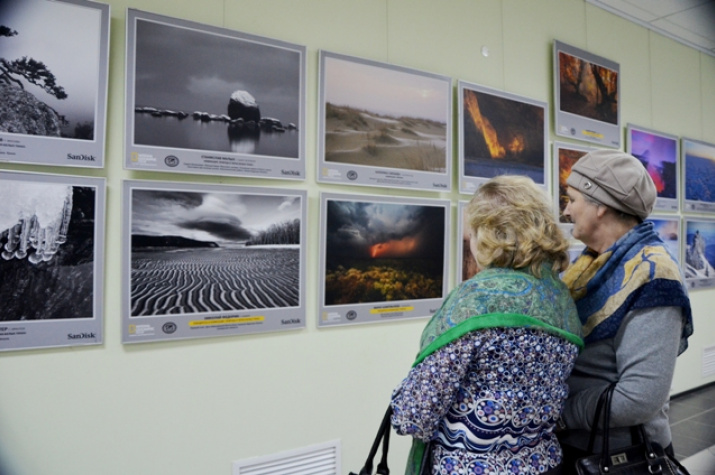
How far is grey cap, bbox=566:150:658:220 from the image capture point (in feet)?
4.70

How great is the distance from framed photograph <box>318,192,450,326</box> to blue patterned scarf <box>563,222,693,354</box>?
1.38m

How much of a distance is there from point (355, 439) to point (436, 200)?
145 centimetres

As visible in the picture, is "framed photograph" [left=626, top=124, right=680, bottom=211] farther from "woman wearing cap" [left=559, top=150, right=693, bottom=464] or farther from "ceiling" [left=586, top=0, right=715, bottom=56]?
"woman wearing cap" [left=559, top=150, right=693, bottom=464]

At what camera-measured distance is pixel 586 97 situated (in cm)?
386

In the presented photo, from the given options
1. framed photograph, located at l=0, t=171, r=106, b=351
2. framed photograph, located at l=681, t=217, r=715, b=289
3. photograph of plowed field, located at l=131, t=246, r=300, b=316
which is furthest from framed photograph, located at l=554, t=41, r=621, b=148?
framed photograph, located at l=0, t=171, r=106, b=351

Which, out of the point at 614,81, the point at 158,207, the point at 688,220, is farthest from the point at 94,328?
the point at 688,220

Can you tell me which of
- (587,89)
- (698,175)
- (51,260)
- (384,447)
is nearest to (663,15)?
(587,89)

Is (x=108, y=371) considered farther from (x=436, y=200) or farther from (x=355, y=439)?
(x=436, y=200)

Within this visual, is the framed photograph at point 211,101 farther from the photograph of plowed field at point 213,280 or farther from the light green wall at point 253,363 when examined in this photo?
the photograph of plowed field at point 213,280

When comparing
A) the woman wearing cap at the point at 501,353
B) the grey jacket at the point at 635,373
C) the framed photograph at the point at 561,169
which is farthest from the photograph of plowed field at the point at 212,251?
the framed photograph at the point at 561,169

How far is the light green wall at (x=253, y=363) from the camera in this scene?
1.99 meters

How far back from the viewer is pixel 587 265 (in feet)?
5.16

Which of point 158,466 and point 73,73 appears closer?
point 73,73

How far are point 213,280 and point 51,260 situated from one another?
646 mm
